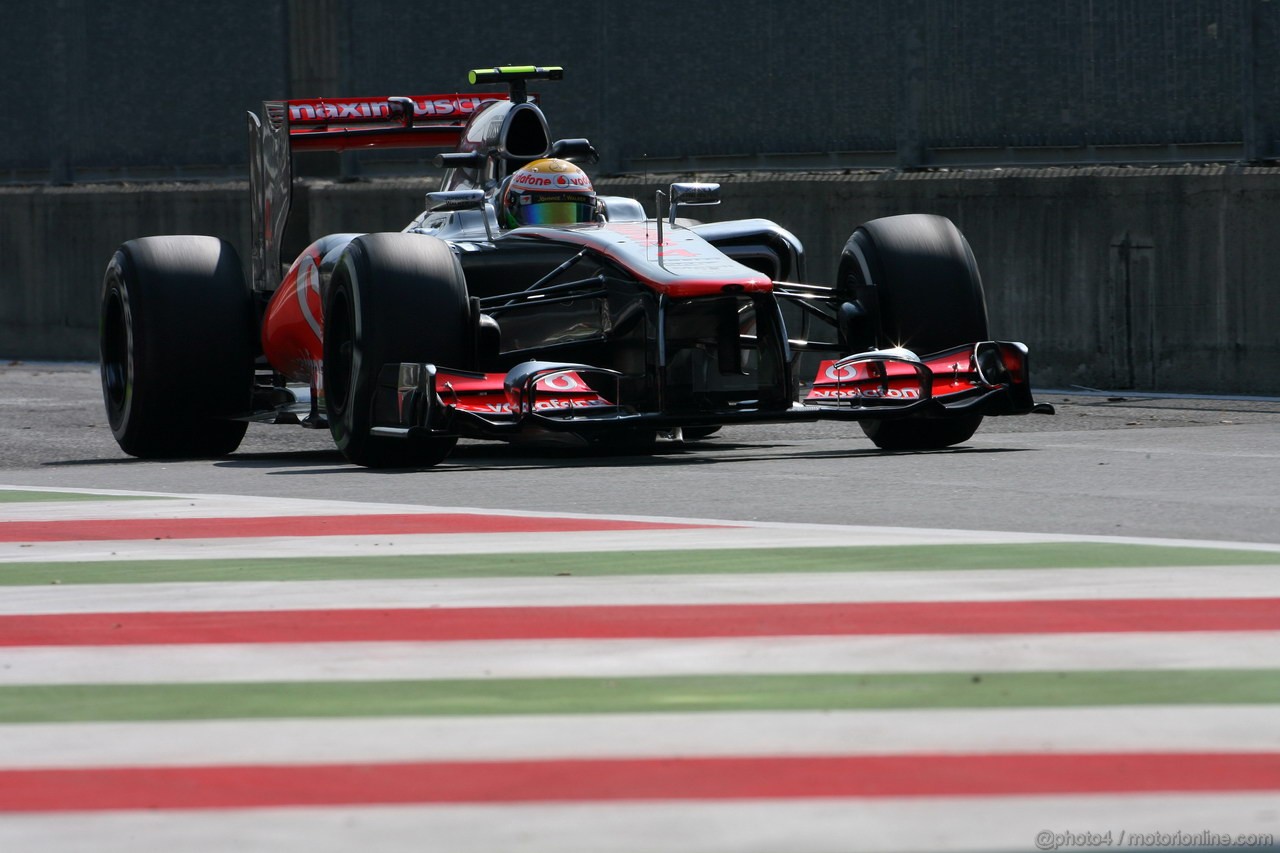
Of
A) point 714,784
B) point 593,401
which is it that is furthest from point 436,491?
point 714,784

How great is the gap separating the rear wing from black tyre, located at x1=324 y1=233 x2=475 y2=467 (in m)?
2.32

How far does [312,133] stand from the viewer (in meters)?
12.7

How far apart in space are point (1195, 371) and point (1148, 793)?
11.1 metres

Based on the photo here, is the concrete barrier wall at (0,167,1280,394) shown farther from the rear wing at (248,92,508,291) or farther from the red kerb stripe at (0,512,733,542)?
the red kerb stripe at (0,512,733,542)

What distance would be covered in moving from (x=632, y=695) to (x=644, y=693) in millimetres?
32

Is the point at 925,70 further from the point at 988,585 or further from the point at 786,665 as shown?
the point at 786,665

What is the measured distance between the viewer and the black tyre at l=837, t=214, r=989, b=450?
10.6 metres

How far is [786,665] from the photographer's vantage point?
4754 millimetres

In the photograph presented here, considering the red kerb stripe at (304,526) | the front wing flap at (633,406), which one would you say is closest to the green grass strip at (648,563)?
the red kerb stripe at (304,526)

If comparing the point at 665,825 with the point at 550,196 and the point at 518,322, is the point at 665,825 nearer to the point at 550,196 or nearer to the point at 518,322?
the point at 518,322

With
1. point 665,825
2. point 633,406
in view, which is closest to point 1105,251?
point 633,406

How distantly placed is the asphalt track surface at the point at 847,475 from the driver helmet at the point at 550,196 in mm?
1248

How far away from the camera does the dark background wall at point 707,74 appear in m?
15.0

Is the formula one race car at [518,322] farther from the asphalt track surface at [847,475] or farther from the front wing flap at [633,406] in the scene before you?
the asphalt track surface at [847,475]
